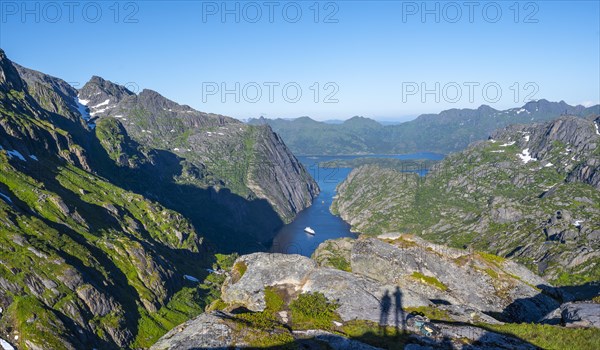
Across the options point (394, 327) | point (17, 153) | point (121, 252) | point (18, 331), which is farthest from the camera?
point (17, 153)

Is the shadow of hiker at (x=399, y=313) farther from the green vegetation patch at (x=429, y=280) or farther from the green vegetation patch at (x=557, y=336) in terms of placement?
the green vegetation patch at (x=429, y=280)

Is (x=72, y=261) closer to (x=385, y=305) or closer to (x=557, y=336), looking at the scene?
(x=385, y=305)

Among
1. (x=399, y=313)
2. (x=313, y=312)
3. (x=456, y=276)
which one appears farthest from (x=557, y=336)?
(x=456, y=276)

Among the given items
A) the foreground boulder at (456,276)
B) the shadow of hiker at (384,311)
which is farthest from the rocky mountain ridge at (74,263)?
the shadow of hiker at (384,311)

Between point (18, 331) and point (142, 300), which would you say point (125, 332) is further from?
point (18, 331)

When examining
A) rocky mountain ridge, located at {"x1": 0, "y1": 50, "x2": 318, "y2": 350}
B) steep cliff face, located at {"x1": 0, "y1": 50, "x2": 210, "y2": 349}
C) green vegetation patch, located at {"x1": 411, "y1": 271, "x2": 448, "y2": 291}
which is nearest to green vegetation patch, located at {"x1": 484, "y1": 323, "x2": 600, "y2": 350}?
green vegetation patch, located at {"x1": 411, "y1": 271, "x2": 448, "y2": 291}

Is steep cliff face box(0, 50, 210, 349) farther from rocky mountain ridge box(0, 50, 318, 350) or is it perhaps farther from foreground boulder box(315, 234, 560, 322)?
foreground boulder box(315, 234, 560, 322)

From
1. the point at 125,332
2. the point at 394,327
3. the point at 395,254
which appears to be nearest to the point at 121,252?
the point at 125,332
